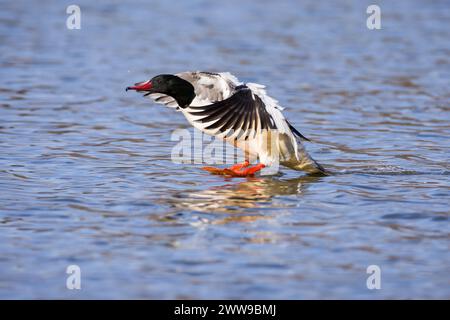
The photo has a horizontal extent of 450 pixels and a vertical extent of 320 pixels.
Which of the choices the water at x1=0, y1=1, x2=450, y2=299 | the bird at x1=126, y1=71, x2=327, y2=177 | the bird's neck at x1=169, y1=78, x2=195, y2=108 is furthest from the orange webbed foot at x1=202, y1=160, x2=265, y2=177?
the bird's neck at x1=169, y1=78, x2=195, y2=108

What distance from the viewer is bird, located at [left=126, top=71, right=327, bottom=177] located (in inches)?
349

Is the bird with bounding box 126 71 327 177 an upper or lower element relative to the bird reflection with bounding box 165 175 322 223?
upper

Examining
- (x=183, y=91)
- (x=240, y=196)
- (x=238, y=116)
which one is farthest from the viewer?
(x=183, y=91)

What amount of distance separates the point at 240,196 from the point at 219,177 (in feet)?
3.04

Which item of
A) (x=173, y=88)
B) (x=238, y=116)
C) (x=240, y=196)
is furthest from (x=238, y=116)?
(x=173, y=88)

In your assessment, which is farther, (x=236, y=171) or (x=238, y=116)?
(x=236, y=171)

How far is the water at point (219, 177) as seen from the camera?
252 inches

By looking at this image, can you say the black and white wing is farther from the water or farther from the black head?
the water

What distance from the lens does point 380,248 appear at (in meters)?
6.99

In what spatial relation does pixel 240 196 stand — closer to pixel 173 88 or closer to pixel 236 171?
pixel 236 171

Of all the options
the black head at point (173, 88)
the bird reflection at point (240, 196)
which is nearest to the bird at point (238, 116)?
the black head at point (173, 88)

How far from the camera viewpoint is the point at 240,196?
8.74 metres

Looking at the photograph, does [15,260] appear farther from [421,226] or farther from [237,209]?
[421,226]

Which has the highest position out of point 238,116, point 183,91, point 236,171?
point 183,91
